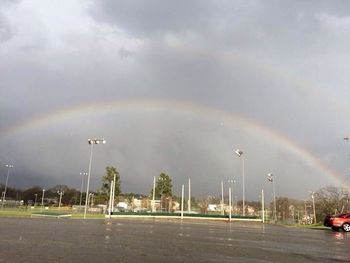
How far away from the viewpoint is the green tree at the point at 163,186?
9406cm

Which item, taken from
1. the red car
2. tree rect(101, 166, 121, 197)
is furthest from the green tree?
the red car

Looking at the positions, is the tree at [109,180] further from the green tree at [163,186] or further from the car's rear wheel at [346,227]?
the car's rear wheel at [346,227]

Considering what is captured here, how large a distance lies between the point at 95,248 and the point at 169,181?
8255cm

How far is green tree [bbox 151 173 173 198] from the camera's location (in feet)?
309

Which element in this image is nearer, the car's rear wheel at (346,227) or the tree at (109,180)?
the car's rear wheel at (346,227)

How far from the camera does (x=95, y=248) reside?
43.4 ft

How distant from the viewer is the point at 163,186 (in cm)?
9394

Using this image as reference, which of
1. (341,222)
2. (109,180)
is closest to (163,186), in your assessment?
(109,180)

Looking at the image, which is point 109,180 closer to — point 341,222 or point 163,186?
point 163,186

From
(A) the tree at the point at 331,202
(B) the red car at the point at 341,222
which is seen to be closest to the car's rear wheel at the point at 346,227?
(B) the red car at the point at 341,222

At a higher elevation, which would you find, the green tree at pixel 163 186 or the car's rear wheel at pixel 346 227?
the green tree at pixel 163 186

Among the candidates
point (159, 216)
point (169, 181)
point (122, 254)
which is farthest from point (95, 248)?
point (169, 181)

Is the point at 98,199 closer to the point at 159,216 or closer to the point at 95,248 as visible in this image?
the point at 159,216

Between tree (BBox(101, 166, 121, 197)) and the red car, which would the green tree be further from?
the red car
